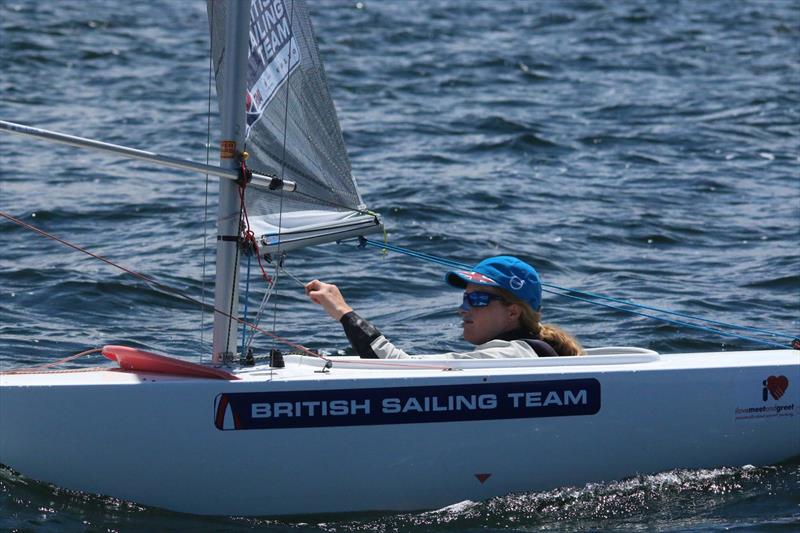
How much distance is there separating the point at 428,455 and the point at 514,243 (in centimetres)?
496

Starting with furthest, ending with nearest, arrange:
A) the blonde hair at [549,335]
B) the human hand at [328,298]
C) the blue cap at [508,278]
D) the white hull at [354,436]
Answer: the blonde hair at [549,335]
the blue cap at [508,278]
the human hand at [328,298]
the white hull at [354,436]

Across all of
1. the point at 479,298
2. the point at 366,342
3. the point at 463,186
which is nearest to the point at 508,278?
the point at 479,298

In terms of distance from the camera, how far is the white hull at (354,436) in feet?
15.4

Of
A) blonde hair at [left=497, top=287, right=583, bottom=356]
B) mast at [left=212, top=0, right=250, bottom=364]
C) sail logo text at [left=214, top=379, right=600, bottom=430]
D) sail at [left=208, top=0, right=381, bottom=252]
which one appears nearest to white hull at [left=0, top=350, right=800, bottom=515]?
sail logo text at [left=214, top=379, right=600, bottom=430]

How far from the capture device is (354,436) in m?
4.82

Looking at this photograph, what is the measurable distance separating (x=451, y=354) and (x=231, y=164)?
115cm

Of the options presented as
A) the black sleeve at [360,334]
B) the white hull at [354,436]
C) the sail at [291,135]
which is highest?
the sail at [291,135]

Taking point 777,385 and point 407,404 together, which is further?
point 777,385

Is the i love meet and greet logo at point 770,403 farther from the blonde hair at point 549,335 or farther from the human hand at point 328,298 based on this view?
the human hand at point 328,298

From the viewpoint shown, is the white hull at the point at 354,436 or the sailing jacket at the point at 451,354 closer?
the white hull at the point at 354,436

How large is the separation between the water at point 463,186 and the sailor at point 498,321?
23.0 inches

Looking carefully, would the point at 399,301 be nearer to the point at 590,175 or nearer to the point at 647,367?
the point at 647,367

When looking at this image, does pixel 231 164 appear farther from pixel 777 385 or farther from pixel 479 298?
pixel 777 385

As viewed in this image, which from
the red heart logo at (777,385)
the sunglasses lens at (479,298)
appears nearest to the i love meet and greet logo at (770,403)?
the red heart logo at (777,385)
